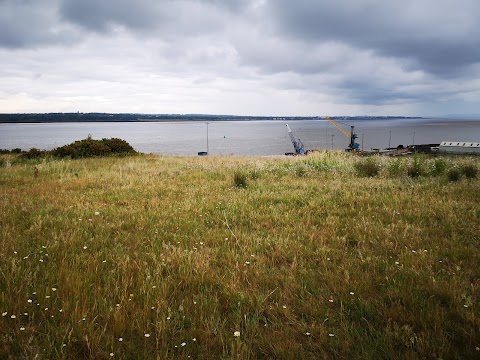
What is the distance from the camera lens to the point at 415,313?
10.9 feet

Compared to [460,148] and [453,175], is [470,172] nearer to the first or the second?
[453,175]

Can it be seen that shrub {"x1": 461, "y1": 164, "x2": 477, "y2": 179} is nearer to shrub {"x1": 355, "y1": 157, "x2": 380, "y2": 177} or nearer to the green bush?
shrub {"x1": 355, "y1": 157, "x2": 380, "y2": 177}

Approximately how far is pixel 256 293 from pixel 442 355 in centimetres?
194

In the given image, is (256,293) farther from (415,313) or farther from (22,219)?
(22,219)

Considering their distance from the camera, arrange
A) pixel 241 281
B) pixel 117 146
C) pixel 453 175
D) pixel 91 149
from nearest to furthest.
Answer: pixel 241 281
pixel 453 175
pixel 91 149
pixel 117 146

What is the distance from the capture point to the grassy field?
9.50 ft

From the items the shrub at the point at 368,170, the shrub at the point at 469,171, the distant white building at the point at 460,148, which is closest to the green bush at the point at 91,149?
the shrub at the point at 368,170

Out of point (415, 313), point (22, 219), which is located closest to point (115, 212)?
point (22, 219)

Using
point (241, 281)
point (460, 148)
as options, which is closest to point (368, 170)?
point (241, 281)

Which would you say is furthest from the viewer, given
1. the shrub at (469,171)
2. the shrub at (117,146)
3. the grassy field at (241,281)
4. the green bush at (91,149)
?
the shrub at (117,146)

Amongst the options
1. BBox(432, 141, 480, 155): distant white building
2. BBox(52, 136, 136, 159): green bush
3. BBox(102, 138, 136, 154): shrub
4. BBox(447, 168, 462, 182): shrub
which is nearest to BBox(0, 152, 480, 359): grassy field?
BBox(447, 168, 462, 182): shrub

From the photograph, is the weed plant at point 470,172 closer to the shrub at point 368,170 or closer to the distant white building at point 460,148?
the shrub at point 368,170

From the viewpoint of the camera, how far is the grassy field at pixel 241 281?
9.50 ft

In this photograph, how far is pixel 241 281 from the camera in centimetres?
418
